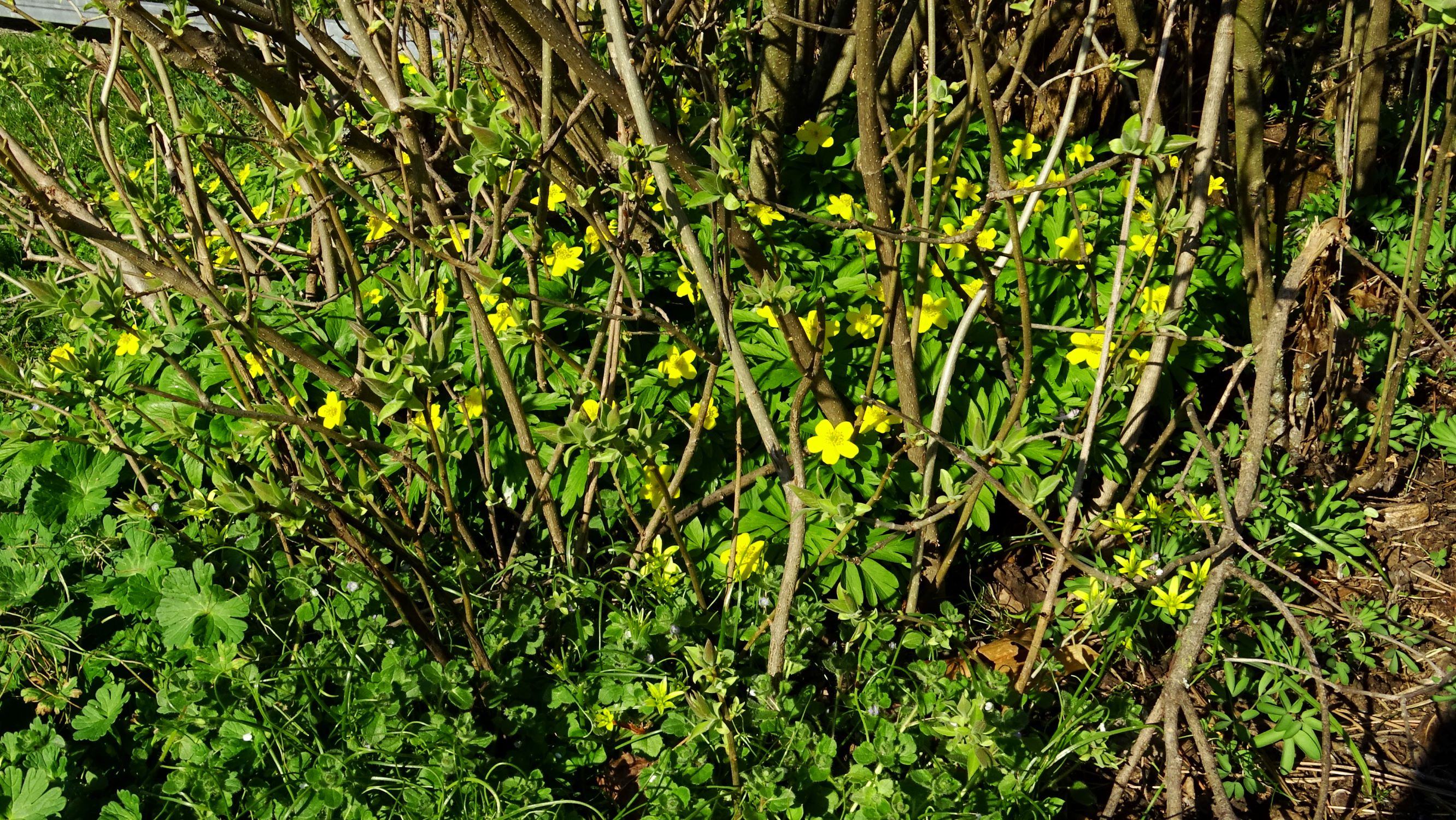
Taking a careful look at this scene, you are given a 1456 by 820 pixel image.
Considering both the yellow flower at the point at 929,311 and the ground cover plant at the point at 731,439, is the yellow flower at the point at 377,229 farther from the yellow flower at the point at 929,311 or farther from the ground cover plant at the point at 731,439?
the yellow flower at the point at 929,311

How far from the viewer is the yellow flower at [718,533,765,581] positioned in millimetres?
1847

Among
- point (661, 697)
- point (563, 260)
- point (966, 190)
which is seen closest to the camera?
point (661, 697)

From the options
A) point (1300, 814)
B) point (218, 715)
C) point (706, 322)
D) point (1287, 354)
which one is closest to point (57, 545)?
point (218, 715)

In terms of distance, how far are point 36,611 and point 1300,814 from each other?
2.44 meters

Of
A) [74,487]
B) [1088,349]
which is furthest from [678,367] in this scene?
[74,487]

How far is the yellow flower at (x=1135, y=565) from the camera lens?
5.69 feet

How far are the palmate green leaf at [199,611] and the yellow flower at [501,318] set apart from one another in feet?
2.22

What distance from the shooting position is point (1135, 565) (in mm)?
1739

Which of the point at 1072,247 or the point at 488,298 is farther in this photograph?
the point at 1072,247

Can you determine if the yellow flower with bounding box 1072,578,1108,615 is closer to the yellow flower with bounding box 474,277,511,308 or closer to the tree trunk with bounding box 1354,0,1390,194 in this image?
the yellow flower with bounding box 474,277,511,308

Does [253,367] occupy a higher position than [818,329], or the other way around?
[818,329]

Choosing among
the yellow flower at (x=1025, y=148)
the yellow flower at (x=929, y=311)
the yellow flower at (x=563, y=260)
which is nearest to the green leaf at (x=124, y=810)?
the yellow flower at (x=563, y=260)

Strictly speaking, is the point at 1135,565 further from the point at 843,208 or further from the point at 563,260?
the point at 563,260

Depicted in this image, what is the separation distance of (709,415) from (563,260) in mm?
512
